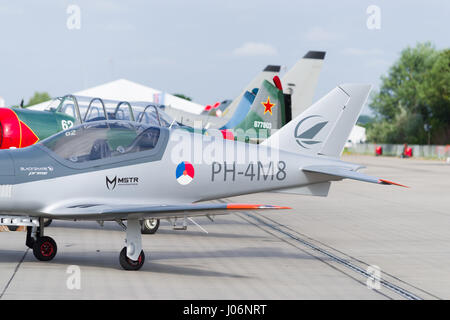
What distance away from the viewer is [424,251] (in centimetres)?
1137

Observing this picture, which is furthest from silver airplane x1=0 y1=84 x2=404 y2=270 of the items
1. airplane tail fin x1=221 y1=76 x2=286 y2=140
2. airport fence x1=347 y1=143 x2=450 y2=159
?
airport fence x1=347 y1=143 x2=450 y2=159

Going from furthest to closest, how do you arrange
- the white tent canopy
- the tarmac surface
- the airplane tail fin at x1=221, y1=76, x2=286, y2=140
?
the white tent canopy
the airplane tail fin at x1=221, y1=76, x2=286, y2=140
the tarmac surface

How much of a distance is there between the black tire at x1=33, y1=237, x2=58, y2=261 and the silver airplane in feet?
0.04

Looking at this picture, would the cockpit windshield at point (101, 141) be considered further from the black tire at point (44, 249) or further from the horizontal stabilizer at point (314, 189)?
the horizontal stabilizer at point (314, 189)

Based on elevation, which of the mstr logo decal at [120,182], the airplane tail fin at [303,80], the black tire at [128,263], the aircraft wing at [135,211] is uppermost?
the airplane tail fin at [303,80]

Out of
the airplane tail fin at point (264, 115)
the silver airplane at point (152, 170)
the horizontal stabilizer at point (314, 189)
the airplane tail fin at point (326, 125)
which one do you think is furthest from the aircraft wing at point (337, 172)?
the airplane tail fin at point (264, 115)

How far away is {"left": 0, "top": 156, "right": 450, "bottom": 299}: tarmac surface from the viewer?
25.6ft

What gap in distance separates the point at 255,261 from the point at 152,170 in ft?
6.33

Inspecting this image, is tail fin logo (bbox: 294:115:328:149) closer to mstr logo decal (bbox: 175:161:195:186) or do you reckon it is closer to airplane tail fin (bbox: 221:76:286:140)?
mstr logo decal (bbox: 175:161:195:186)

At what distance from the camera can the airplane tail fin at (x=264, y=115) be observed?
1888 cm

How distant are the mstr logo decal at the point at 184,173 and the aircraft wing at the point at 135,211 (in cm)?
98
